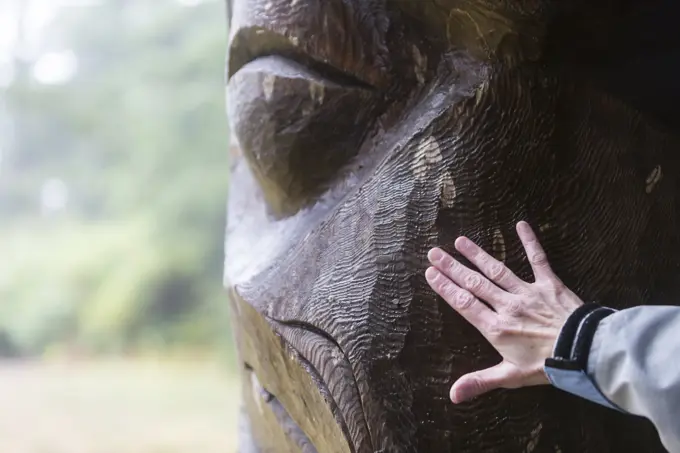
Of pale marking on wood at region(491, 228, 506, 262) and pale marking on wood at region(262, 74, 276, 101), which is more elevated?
pale marking on wood at region(262, 74, 276, 101)

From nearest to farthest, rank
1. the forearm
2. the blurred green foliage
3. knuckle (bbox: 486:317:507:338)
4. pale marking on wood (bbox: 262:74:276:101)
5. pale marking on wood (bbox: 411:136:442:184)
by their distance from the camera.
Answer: the forearm < knuckle (bbox: 486:317:507:338) < pale marking on wood (bbox: 411:136:442:184) < pale marking on wood (bbox: 262:74:276:101) < the blurred green foliage

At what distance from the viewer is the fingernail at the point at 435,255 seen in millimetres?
677

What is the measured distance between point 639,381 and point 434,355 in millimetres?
206

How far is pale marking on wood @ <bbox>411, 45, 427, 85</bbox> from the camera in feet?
2.58

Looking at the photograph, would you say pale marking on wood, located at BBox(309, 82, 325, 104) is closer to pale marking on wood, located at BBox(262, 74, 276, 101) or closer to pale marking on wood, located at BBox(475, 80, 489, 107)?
pale marking on wood, located at BBox(262, 74, 276, 101)

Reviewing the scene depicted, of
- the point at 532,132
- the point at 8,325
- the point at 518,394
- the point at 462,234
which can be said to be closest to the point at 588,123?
the point at 532,132

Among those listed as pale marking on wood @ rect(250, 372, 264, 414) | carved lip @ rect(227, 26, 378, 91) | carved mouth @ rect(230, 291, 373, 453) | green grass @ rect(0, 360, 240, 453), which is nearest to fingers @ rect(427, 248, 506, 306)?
carved mouth @ rect(230, 291, 373, 453)

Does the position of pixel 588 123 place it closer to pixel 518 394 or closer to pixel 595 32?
pixel 595 32

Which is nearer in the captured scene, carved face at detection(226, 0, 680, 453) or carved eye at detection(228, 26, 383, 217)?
carved face at detection(226, 0, 680, 453)

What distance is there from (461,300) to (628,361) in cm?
17

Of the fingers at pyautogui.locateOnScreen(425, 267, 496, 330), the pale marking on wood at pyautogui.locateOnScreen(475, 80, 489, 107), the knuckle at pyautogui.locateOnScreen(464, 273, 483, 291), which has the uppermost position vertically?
the pale marking on wood at pyautogui.locateOnScreen(475, 80, 489, 107)

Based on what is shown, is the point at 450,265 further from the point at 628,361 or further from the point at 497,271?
the point at 628,361

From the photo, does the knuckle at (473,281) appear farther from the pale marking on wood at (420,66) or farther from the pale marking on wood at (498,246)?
the pale marking on wood at (420,66)

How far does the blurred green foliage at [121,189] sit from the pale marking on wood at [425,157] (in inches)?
88.6
